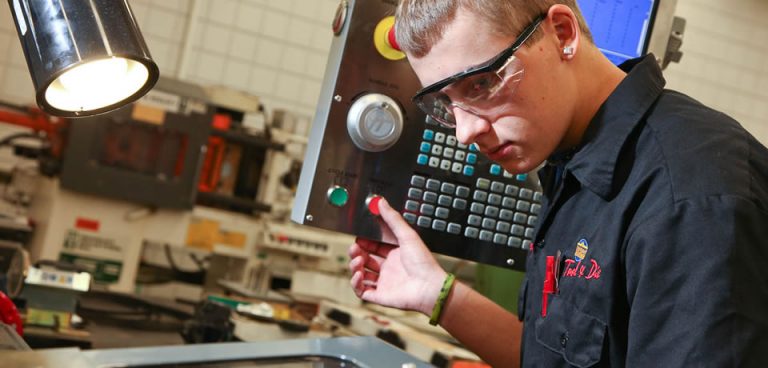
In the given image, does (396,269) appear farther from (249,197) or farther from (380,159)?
(249,197)

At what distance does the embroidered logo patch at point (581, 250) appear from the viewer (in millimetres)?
908

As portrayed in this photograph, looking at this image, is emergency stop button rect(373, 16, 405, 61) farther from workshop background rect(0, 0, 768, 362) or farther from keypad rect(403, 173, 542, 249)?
workshop background rect(0, 0, 768, 362)

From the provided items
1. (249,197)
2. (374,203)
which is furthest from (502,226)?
(249,197)

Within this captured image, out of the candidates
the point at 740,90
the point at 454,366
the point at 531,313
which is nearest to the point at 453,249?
the point at 531,313

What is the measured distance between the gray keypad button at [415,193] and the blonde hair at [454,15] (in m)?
0.34

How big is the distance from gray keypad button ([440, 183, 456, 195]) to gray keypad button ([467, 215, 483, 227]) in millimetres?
52

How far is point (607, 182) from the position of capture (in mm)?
891

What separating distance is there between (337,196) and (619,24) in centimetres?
60

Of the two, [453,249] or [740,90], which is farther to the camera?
[740,90]

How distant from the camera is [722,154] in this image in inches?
30.7

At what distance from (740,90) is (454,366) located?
4.89 meters

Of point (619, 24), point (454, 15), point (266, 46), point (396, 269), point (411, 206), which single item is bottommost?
point (396, 269)

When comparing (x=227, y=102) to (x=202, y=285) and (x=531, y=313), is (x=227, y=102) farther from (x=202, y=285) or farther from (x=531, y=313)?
(x=531, y=313)

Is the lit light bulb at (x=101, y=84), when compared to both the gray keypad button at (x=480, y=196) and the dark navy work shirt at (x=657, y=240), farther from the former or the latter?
the gray keypad button at (x=480, y=196)
